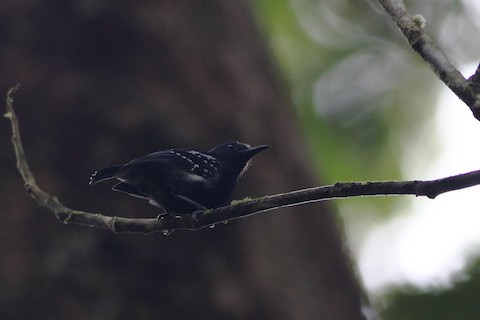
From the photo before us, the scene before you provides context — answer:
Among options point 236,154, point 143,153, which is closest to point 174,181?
point 236,154

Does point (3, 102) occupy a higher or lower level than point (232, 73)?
lower

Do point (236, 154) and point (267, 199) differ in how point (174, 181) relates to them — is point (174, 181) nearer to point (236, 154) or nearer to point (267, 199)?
point (236, 154)

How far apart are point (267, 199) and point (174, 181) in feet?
3.52

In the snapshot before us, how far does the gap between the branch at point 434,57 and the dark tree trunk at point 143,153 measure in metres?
2.29

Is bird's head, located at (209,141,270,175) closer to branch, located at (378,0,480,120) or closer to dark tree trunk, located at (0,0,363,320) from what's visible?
dark tree trunk, located at (0,0,363,320)

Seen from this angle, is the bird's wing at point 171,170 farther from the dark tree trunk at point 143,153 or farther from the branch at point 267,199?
the dark tree trunk at point 143,153

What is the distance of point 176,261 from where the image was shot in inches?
184

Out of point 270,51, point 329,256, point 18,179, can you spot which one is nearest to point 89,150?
point 18,179

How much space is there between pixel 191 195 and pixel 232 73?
7.53ft

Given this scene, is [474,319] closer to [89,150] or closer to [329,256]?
[329,256]

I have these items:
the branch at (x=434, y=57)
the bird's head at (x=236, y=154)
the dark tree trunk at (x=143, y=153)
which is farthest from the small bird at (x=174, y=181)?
the branch at (x=434, y=57)

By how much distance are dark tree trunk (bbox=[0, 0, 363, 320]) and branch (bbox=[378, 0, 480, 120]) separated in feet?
7.51

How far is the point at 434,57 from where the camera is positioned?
8.29 feet

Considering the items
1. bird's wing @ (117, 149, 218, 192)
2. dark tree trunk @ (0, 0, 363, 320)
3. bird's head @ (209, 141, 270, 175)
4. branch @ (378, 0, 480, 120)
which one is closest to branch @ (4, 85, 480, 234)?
branch @ (378, 0, 480, 120)
